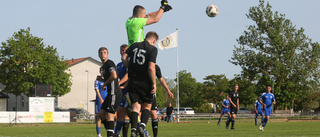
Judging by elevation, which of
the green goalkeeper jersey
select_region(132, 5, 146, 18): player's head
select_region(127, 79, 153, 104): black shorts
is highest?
select_region(132, 5, 146, 18): player's head

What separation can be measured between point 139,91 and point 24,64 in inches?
2674

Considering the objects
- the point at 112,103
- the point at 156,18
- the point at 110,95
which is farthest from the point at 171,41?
the point at 156,18

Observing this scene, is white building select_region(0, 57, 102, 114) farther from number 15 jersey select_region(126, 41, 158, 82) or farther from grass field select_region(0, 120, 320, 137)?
number 15 jersey select_region(126, 41, 158, 82)

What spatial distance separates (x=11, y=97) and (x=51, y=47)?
24089mm

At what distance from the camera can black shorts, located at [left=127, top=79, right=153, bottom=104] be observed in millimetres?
9195

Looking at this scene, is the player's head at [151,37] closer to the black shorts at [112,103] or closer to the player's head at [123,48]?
the black shorts at [112,103]

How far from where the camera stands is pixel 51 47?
258ft

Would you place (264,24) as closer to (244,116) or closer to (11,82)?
(244,116)

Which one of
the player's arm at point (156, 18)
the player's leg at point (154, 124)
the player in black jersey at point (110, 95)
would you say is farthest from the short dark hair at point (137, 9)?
the player's leg at point (154, 124)

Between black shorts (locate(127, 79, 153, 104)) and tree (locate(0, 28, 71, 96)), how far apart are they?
216 feet

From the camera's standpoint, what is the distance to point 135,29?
10.1 meters

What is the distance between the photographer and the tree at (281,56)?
68.1m

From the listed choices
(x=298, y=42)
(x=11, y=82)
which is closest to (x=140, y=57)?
(x=298, y=42)

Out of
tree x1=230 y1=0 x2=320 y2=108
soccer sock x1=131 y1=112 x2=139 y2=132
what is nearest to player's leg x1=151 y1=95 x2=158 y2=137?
soccer sock x1=131 y1=112 x2=139 y2=132
